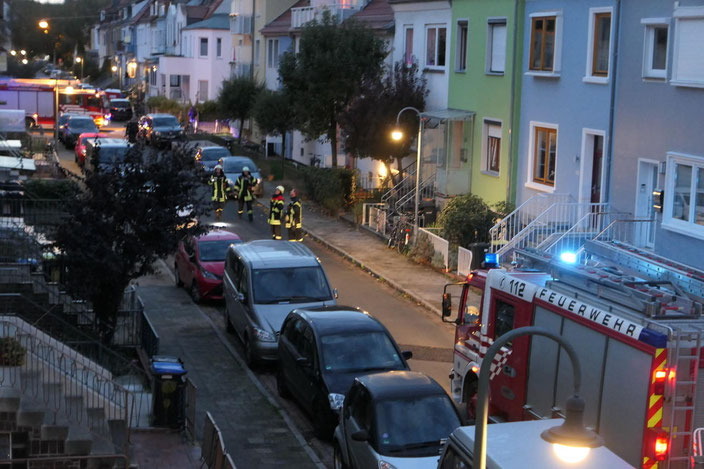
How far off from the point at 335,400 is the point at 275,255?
5739 millimetres

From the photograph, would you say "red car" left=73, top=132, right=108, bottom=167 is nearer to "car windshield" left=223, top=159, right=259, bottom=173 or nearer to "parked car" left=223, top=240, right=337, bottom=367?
"car windshield" left=223, top=159, right=259, bottom=173

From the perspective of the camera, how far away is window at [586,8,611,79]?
22.8 m

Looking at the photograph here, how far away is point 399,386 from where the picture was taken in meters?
12.1

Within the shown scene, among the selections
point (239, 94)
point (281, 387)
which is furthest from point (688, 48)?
point (239, 94)

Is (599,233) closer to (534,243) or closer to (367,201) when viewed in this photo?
(534,243)

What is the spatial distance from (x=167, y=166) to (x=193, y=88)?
54146 mm

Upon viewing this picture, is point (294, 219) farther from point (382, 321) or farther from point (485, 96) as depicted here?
point (382, 321)

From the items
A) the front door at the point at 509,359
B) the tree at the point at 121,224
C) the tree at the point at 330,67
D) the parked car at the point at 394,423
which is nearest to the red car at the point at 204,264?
the tree at the point at 121,224

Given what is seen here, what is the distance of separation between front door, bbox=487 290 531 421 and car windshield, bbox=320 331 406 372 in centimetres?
170

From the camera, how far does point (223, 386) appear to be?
54.4 feet

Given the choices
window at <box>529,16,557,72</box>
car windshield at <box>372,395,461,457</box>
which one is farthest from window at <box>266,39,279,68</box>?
car windshield at <box>372,395,461,457</box>

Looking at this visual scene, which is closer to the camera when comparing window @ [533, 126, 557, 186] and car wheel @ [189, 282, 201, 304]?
car wheel @ [189, 282, 201, 304]

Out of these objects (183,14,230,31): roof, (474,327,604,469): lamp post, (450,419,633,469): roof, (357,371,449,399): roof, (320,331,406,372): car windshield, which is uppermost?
(183,14,230,31): roof

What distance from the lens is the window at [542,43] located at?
2491cm
